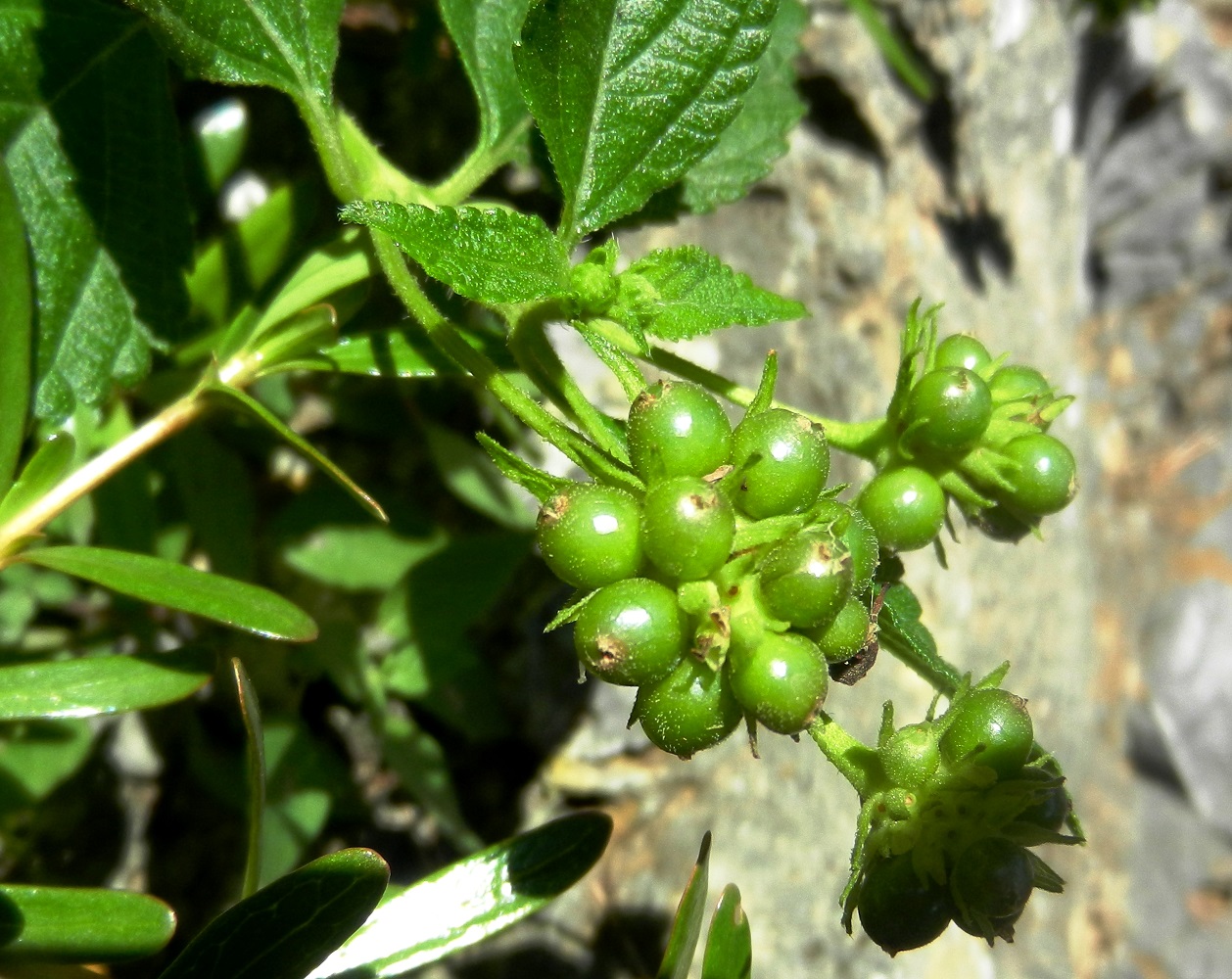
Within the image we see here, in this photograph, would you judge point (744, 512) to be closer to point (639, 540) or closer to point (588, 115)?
point (639, 540)

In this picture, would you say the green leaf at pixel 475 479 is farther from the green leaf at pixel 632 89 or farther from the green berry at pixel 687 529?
the green berry at pixel 687 529

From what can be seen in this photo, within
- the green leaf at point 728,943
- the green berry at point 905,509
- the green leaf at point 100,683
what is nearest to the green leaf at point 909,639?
the green berry at point 905,509

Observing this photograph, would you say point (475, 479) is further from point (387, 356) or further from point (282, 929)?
point (282, 929)

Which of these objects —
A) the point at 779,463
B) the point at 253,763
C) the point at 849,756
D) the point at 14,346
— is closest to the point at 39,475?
the point at 14,346

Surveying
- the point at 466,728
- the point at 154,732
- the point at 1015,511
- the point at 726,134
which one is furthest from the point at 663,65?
the point at 154,732

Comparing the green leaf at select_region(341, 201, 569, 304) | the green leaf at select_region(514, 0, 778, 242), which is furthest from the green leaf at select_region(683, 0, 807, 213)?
the green leaf at select_region(341, 201, 569, 304)
